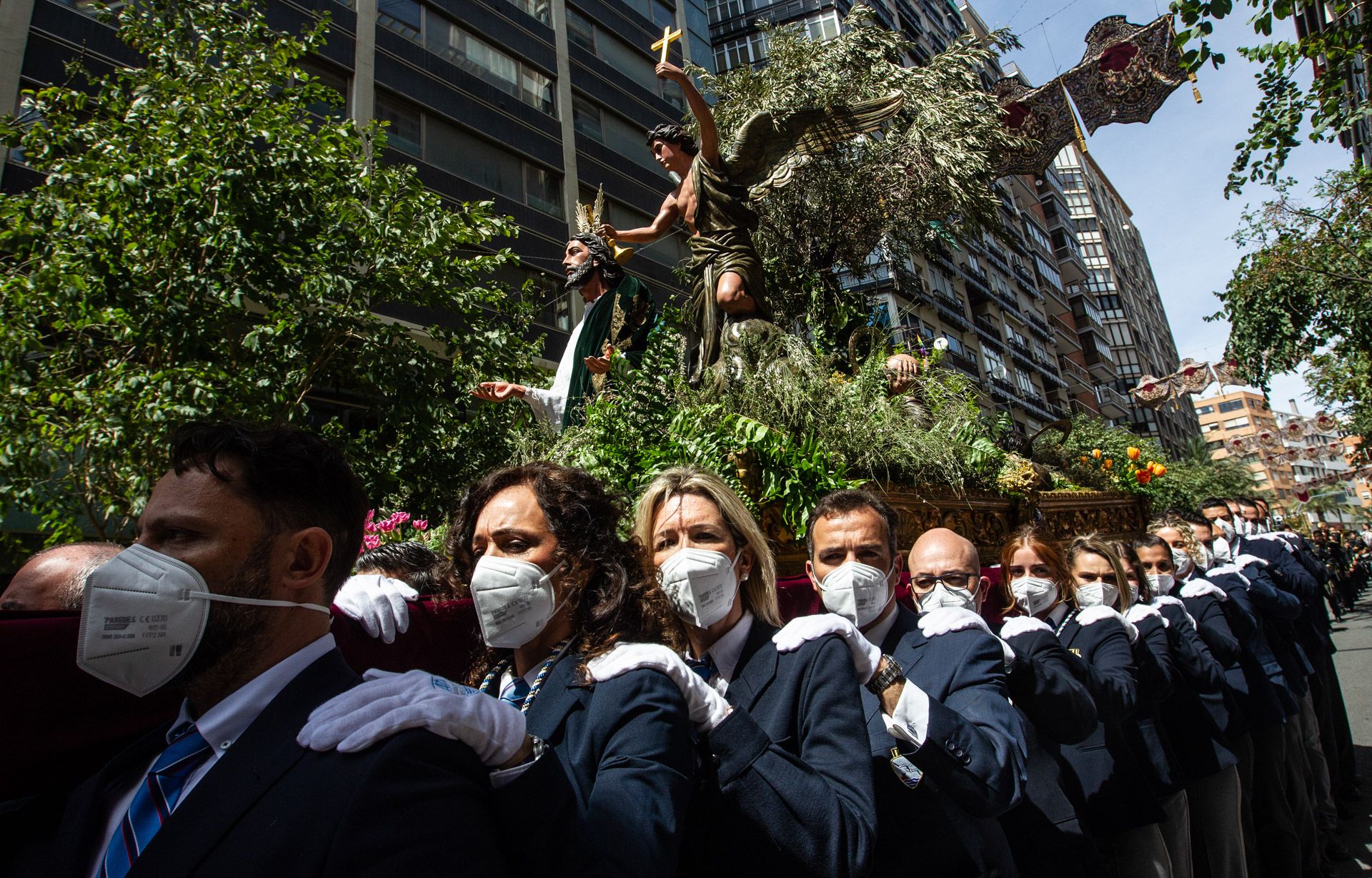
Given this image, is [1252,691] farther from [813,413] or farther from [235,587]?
[235,587]

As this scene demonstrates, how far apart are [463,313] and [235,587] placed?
7.88 metres

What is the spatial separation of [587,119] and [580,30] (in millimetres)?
3429

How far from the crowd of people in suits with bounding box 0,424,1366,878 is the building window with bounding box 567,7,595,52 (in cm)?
2751

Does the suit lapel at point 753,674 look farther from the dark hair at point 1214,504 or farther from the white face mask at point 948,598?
the dark hair at point 1214,504

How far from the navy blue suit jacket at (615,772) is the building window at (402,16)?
23.3m

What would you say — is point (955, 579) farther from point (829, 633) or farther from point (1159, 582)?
point (1159, 582)

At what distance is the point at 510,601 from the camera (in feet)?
6.15

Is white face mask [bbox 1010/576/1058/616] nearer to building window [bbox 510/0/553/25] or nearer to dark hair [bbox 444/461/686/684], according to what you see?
dark hair [bbox 444/461/686/684]

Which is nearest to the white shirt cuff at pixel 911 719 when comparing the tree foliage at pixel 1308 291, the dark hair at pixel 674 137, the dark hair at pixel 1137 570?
the dark hair at pixel 1137 570

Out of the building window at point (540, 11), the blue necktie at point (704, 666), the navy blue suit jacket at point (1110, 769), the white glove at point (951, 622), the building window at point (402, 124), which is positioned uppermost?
the building window at point (540, 11)

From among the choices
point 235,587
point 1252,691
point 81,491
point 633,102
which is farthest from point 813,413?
point 633,102

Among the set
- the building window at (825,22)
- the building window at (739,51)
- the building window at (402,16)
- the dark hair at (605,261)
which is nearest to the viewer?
the dark hair at (605,261)

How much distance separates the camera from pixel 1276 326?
15.0m

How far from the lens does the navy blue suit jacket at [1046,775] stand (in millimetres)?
2613
